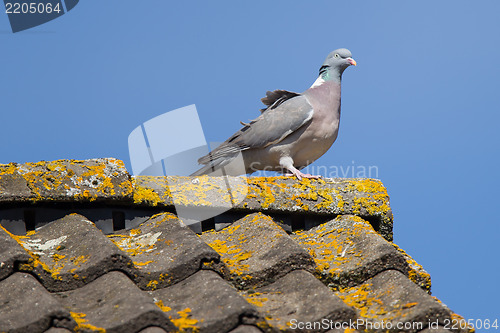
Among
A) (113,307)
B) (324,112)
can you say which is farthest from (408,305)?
(324,112)

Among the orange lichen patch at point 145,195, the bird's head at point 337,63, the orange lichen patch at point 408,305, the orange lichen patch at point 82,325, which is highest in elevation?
the bird's head at point 337,63

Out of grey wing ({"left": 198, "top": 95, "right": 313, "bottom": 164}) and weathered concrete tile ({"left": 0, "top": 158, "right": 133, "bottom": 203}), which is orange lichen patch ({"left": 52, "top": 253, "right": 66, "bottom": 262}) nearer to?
weathered concrete tile ({"left": 0, "top": 158, "right": 133, "bottom": 203})

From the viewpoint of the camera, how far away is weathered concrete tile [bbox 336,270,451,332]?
2.59m

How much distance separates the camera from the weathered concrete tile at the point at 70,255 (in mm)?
2658

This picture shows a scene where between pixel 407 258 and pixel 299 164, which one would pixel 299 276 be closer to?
pixel 407 258

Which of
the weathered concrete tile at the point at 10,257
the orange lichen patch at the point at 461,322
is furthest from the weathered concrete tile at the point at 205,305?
the orange lichen patch at the point at 461,322

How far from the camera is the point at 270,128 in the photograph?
5.73 metres

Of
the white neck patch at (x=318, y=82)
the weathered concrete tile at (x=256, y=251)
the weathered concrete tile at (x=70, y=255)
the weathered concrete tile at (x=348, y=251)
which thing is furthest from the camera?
the white neck patch at (x=318, y=82)

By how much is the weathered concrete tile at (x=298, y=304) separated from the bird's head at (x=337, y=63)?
3848mm

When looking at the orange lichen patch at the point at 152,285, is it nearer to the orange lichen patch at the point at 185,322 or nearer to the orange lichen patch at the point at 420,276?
Answer: the orange lichen patch at the point at 185,322

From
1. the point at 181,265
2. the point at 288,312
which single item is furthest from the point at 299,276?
the point at 181,265

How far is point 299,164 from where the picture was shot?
5.97 metres

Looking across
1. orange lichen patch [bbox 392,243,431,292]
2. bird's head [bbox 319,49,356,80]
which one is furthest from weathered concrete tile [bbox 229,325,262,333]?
bird's head [bbox 319,49,356,80]

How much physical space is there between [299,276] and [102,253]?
766 millimetres
